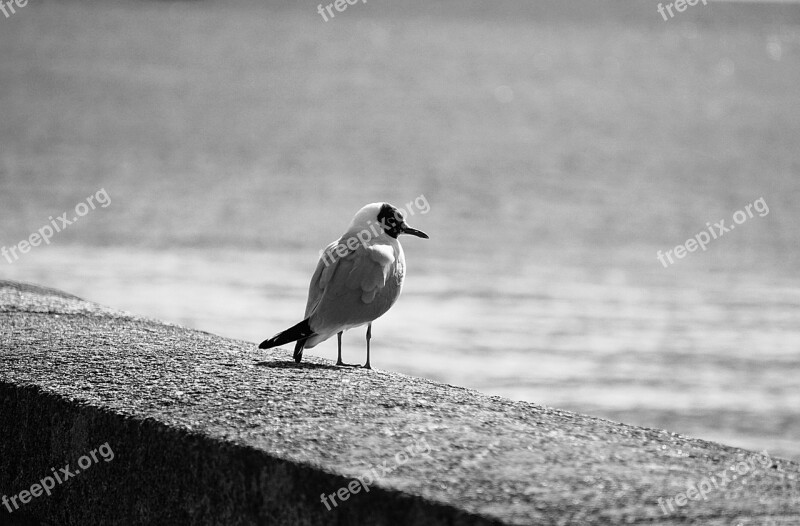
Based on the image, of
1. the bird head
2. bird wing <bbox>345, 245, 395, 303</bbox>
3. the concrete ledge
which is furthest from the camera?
the bird head

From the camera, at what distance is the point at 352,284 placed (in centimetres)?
467

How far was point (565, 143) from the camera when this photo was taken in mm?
54906

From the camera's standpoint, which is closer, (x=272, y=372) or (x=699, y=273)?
(x=272, y=372)

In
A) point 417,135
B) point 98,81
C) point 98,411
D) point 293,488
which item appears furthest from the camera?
point 98,81

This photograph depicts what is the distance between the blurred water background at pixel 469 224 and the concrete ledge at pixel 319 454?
711 cm

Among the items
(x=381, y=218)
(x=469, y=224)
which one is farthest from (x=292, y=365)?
(x=469, y=224)

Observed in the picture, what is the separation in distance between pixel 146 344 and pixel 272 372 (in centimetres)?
58

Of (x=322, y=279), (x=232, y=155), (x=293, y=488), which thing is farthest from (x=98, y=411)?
(x=232, y=155)

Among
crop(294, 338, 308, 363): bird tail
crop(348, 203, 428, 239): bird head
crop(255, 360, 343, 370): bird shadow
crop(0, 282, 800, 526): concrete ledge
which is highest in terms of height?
crop(348, 203, 428, 239): bird head

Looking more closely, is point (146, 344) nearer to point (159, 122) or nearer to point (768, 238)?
point (768, 238)

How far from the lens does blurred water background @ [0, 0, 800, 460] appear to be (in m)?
12.1

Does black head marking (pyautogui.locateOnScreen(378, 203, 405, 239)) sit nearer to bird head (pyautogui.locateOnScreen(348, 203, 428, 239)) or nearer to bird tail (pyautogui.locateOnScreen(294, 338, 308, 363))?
bird head (pyautogui.locateOnScreen(348, 203, 428, 239))

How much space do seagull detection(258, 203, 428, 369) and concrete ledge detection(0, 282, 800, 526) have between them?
0.63 m

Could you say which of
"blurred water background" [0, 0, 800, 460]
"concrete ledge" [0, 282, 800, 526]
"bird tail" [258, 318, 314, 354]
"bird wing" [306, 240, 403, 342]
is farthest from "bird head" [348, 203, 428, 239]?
"blurred water background" [0, 0, 800, 460]
